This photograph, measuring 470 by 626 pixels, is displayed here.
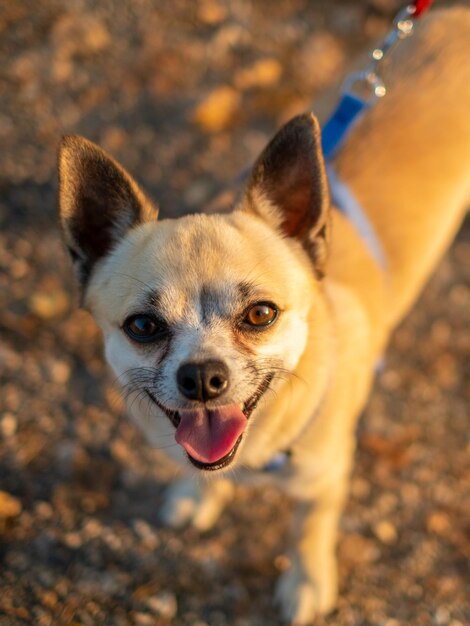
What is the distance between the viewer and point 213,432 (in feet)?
6.90

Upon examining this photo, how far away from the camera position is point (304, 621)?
2.89m

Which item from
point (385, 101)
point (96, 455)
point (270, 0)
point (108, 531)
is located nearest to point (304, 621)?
point (108, 531)

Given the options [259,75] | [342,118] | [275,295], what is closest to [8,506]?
[275,295]

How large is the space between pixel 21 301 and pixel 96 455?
41.8 inches

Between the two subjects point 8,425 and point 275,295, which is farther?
point 8,425

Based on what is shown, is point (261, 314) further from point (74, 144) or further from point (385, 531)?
point (385, 531)

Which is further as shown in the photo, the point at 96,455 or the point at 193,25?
the point at 193,25

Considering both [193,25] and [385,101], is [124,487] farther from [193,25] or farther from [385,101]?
[193,25]

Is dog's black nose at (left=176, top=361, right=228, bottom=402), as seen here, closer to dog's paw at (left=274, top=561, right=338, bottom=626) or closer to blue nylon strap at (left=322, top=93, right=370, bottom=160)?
blue nylon strap at (left=322, top=93, right=370, bottom=160)

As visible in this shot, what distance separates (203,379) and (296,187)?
88 cm

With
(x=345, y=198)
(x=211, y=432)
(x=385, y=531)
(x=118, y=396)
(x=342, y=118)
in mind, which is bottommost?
(x=385, y=531)

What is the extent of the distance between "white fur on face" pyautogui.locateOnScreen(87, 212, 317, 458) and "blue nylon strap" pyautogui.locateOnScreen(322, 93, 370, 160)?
2.67 feet

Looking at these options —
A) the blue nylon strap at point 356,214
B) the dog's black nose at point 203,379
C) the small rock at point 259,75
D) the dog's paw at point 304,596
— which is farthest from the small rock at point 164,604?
the small rock at point 259,75

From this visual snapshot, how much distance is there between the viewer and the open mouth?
2.08 metres
